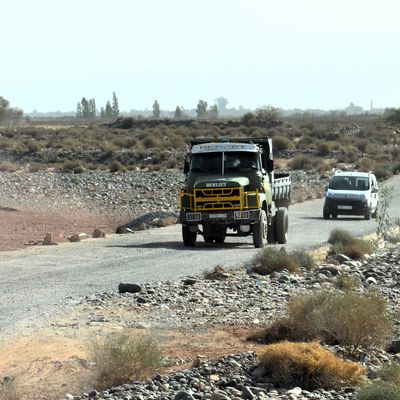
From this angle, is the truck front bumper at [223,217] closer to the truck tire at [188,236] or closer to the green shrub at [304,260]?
the truck tire at [188,236]

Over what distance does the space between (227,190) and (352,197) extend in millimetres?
14513

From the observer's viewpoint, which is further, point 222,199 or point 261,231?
point 261,231

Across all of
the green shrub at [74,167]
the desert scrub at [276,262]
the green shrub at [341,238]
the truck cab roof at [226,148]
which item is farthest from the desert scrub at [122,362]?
the green shrub at [74,167]

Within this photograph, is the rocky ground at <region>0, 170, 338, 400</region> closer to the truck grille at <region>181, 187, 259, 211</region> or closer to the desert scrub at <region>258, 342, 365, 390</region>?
the desert scrub at <region>258, 342, 365, 390</region>

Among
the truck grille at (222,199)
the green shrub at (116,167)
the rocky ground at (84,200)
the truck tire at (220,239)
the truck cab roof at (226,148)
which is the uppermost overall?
the truck cab roof at (226,148)

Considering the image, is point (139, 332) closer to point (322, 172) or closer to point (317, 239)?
point (317, 239)

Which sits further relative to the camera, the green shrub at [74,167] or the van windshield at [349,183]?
the green shrub at [74,167]

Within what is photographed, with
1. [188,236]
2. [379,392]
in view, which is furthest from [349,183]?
[379,392]

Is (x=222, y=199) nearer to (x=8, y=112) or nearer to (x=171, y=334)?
(x=171, y=334)

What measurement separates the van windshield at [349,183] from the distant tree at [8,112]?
4993 inches

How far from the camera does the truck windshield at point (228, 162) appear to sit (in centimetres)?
2941

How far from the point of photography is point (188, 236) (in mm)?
30344

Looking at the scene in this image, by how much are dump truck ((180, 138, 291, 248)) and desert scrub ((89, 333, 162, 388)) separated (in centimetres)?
1612

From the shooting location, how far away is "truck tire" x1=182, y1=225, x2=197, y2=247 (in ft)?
98.6
